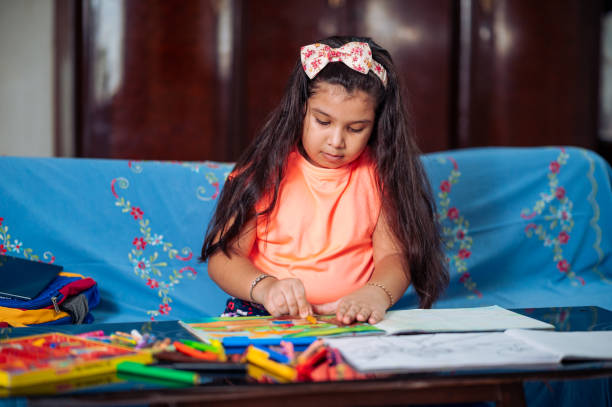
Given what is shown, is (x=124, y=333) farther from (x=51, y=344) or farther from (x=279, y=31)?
(x=279, y=31)

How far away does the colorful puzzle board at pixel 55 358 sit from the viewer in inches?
27.1

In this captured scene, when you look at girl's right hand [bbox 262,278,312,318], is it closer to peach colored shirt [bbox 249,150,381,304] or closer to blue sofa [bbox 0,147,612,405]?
peach colored shirt [bbox 249,150,381,304]

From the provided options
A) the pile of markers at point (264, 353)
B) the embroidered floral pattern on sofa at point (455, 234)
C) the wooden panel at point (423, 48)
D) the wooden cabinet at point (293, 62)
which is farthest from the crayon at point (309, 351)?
the wooden panel at point (423, 48)

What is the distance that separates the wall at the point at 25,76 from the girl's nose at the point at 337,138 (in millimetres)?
2310

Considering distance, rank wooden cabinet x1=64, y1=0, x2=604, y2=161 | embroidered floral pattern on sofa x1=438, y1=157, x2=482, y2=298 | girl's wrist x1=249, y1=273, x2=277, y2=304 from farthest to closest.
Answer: wooden cabinet x1=64, y1=0, x2=604, y2=161, embroidered floral pattern on sofa x1=438, y1=157, x2=482, y2=298, girl's wrist x1=249, y1=273, x2=277, y2=304

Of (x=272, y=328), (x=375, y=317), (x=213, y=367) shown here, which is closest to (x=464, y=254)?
(x=375, y=317)

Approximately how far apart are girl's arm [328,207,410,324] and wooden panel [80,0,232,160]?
210cm

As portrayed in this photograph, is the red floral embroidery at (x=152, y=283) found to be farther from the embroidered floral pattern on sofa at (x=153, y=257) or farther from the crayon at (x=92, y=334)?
the crayon at (x=92, y=334)

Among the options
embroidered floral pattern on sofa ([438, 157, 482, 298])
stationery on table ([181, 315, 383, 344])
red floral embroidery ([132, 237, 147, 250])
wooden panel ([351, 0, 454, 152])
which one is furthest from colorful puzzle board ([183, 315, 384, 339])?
wooden panel ([351, 0, 454, 152])

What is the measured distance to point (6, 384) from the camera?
67 cm

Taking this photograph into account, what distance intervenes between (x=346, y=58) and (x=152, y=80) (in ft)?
6.96

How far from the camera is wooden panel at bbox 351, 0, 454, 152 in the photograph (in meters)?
3.64

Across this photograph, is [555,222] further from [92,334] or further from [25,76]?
[25,76]

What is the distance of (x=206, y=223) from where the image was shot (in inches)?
72.5
